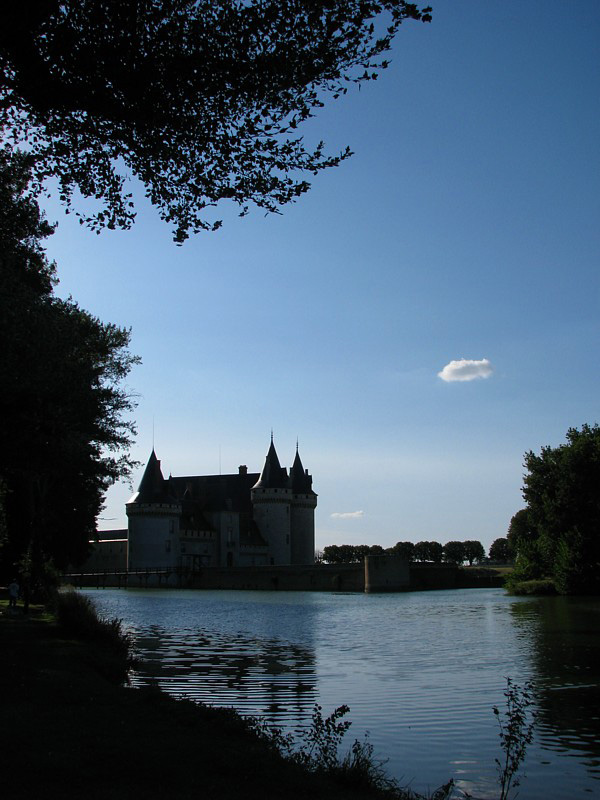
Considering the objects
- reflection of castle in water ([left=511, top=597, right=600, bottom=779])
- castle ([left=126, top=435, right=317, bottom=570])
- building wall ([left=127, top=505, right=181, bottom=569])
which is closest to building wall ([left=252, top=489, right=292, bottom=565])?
castle ([left=126, top=435, right=317, bottom=570])

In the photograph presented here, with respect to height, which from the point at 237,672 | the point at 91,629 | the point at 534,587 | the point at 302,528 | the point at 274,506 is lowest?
the point at 534,587

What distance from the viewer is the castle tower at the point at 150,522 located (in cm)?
7594

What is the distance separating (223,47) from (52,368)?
6.42 meters

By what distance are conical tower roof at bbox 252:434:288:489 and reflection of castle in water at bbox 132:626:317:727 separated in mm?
60909

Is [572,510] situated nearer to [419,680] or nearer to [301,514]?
[419,680]

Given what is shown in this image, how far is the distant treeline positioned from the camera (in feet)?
384

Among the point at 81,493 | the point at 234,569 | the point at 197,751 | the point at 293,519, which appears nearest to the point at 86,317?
the point at 81,493

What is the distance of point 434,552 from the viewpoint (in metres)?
123

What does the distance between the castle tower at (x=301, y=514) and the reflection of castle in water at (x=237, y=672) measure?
6319 centimetres

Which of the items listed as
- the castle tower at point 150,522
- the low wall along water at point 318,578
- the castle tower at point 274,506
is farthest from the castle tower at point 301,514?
the castle tower at point 150,522

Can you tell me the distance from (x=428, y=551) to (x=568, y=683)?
112765 mm

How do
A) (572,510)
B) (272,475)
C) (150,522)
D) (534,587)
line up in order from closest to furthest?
(572,510)
(534,587)
(150,522)
(272,475)

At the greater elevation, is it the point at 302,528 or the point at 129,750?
the point at 302,528

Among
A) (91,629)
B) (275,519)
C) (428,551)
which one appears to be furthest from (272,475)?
(91,629)
